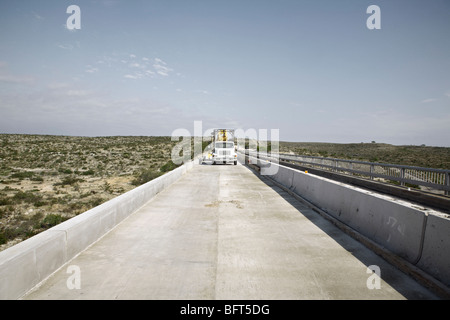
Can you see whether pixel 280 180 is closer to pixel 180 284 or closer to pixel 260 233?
pixel 260 233

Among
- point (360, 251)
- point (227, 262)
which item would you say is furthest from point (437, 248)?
point (227, 262)

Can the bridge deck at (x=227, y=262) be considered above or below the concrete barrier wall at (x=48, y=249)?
below

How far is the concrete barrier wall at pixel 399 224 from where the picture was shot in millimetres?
4406

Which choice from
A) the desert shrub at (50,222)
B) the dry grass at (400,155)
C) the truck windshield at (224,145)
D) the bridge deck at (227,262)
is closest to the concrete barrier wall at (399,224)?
the bridge deck at (227,262)

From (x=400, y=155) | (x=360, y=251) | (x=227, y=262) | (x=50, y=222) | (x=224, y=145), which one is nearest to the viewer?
(x=227, y=262)

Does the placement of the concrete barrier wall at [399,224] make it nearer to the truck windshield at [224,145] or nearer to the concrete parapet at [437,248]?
the concrete parapet at [437,248]

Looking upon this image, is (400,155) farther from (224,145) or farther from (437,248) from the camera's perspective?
(437,248)

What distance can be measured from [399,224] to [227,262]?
3.14 meters

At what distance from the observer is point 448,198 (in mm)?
12086

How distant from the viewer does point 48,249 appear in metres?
4.69

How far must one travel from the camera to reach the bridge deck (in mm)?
4203

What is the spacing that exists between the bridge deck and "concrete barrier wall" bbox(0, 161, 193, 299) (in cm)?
18

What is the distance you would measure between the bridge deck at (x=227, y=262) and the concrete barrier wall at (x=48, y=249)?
0.18 metres
